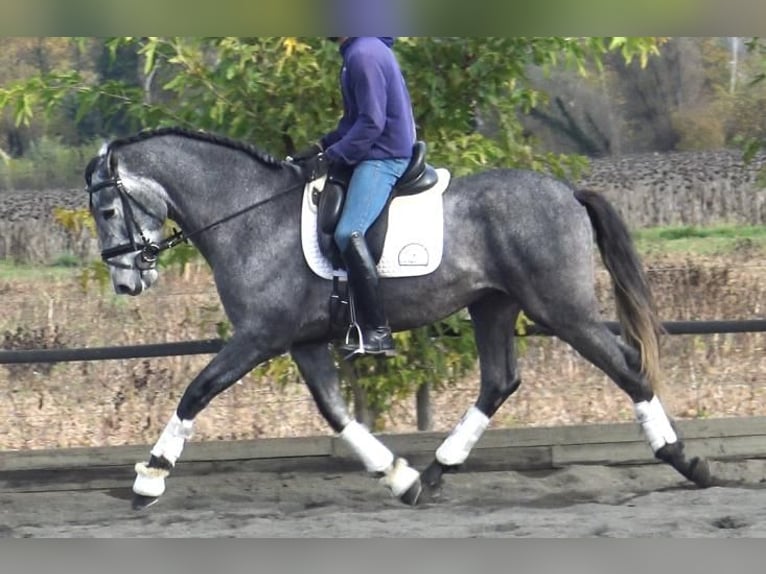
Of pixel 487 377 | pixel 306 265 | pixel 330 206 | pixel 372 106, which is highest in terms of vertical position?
pixel 372 106

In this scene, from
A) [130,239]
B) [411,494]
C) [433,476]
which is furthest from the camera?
[433,476]

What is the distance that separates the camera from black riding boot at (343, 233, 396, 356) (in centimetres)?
598

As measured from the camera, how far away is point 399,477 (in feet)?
20.9

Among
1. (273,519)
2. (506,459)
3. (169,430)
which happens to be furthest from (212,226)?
(506,459)

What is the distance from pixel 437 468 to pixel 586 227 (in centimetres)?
138

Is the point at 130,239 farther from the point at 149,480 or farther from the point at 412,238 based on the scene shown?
the point at 412,238

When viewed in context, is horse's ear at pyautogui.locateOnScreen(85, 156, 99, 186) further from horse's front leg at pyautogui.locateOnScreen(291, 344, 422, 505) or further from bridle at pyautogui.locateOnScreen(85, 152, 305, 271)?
horse's front leg at pyautogui.locateOnScreen(291, 344, 422, 505)

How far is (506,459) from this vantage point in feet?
23.6

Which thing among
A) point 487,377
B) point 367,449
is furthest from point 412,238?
point 367,449

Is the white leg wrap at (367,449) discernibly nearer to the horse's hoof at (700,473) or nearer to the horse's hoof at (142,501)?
the horse's hoof at (142,501)

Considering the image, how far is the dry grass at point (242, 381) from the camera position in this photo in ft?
27.6

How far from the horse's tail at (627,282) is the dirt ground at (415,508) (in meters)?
0.68

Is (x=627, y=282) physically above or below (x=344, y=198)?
below

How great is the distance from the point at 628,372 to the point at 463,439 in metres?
0.84
